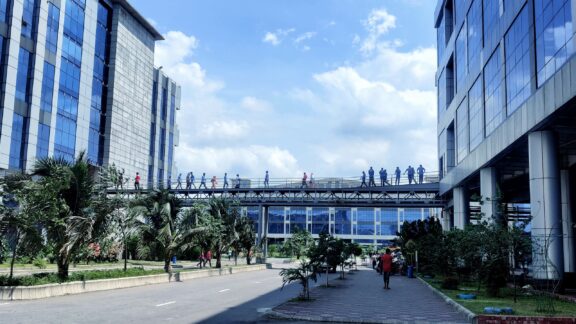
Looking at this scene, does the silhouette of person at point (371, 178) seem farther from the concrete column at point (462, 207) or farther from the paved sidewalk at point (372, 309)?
the paved sidewalk at point (372, 309)

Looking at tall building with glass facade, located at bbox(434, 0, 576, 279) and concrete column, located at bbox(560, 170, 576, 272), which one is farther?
concrete column, located at bbox(560, 170, 576, 272)

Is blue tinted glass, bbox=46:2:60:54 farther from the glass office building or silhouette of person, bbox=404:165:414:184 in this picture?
the glass office building

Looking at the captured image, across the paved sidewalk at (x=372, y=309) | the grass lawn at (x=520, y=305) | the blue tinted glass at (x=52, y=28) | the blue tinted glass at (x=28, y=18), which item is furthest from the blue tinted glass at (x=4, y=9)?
the grass lawn at (x=520, y=305)

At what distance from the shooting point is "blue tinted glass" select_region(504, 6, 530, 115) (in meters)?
25.3

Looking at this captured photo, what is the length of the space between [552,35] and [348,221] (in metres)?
106

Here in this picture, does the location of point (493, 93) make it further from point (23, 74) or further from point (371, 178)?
point (23, 74)

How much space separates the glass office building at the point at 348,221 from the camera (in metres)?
124

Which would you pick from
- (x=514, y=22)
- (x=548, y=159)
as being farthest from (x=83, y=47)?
(x=548, y=159)

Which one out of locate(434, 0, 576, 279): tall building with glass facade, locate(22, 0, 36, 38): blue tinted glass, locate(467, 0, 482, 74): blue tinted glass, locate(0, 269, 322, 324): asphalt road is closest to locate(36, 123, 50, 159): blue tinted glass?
locate(22, 0, 36, 38): blue tinted glass

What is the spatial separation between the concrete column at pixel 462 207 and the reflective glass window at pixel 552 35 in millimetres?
19679

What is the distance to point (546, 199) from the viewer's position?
2312 centimetres

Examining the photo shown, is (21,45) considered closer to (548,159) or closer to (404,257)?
(404,257)

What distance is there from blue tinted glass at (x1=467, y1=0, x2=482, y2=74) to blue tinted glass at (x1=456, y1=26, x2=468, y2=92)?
6.19 ft

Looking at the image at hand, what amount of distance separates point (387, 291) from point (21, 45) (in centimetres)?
4331
